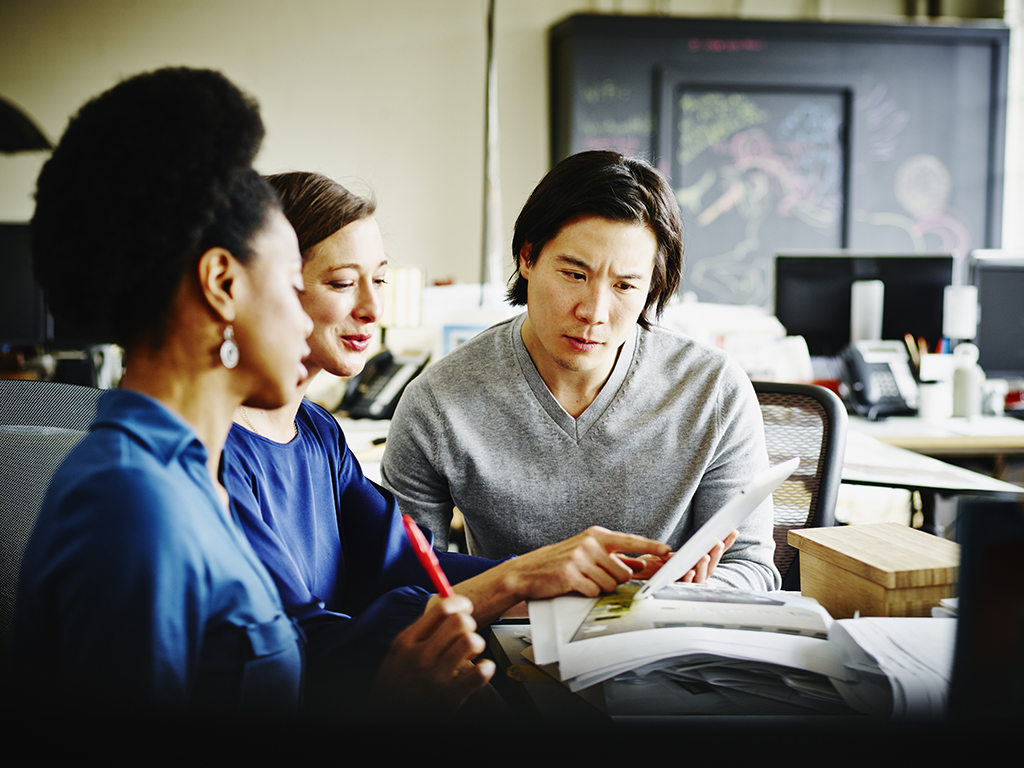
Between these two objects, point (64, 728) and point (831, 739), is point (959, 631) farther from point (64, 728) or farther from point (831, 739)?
point (64, 728)

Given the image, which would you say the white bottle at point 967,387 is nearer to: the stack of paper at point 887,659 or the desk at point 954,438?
the desk at point 954,438

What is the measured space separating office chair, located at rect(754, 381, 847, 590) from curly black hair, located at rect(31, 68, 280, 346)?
133cm

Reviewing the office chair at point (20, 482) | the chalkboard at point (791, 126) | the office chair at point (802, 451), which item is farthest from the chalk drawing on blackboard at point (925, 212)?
the office chair at point (20, 482)

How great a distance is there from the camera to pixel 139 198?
19.6 inches

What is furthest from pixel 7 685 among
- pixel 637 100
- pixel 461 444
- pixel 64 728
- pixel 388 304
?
pixel 637 100

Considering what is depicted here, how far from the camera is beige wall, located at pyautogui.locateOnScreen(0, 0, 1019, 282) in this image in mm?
4680

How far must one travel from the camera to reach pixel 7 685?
320 mm

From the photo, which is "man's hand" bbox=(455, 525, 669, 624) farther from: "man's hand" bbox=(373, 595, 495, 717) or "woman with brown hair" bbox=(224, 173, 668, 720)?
"man's hand" bbox=(373, 595, 495, 717)

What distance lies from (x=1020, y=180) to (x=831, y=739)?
19.4 feet

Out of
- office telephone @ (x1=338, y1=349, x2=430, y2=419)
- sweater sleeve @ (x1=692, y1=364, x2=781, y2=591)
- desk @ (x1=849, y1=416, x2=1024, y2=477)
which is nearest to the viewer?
sweater sleeve @ (x1=692, y1=364, x2=781, y2=591)

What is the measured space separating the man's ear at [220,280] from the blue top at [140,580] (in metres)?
0.07

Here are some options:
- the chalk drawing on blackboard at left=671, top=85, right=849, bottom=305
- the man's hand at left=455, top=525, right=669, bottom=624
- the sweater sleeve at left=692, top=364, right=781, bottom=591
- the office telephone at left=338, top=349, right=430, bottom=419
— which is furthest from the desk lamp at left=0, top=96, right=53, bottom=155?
the man's hand at left=455, top=525, right=669, bottom=624

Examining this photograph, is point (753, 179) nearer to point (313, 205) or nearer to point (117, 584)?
point (313, 205)

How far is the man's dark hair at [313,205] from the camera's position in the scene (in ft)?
3.15
